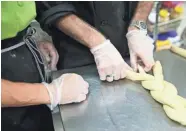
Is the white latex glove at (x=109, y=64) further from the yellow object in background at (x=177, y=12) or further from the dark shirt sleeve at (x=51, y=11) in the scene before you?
the yellow object in background at (x=177, y=12)

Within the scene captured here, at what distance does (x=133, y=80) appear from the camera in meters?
1.00

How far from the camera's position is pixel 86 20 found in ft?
3.61

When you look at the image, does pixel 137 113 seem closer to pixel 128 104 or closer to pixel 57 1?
pixel 128 104

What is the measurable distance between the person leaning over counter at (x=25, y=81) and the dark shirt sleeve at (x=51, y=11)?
62 mm

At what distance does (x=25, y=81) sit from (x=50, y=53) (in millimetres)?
187

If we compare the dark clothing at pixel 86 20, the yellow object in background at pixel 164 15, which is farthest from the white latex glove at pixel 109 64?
the yellow object in background at pixel 164 15

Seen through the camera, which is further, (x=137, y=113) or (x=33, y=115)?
(x=33, y=115)

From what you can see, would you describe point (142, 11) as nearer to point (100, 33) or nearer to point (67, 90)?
point (100, 33)

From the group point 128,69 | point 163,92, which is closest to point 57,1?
point 128,69

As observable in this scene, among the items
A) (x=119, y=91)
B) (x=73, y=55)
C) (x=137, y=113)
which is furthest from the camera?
(x=73, y=55)

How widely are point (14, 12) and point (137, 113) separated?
46 centimetres

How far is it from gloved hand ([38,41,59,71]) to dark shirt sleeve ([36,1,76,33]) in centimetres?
10

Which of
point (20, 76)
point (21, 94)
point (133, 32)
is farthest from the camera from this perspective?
point (133, 32)

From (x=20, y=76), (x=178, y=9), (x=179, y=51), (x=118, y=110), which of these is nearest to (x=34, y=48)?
(x=20, y=76)
